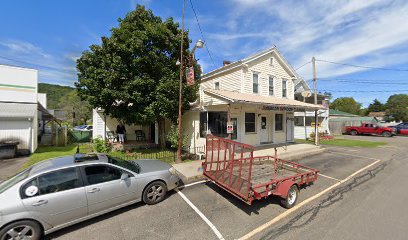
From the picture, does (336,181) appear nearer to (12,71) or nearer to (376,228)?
(376,228)

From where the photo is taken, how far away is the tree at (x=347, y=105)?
237ft

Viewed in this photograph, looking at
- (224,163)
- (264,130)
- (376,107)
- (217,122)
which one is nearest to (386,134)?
(264,130)

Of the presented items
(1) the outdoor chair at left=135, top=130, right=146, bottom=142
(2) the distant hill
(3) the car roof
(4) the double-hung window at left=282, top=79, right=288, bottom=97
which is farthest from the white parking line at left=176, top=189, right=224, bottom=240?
(2) the distant hill

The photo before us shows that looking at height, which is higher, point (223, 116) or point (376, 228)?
point (223, 116)

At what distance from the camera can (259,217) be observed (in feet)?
14.8

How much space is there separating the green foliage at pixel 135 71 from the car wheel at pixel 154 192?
5.49 metres

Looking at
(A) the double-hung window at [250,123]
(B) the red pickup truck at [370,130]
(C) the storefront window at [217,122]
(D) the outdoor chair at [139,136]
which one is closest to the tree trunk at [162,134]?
(C) the storefront window at [217,122]

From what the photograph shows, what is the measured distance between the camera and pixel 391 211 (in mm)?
4703

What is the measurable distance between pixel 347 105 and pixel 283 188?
3486 inches

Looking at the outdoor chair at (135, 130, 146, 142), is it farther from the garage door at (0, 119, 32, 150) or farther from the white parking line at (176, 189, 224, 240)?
the white parking line at (176, 189, 224, 240)

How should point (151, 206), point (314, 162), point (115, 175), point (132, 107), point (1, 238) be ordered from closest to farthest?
point (1, 238), point (115, 175), point (151, 206), point (314, 162), point (132, 107)

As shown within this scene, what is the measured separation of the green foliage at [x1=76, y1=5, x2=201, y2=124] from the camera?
9.81 m

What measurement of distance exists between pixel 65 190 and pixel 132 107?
722 cm

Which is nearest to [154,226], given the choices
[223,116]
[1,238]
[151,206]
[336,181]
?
[151,206]
